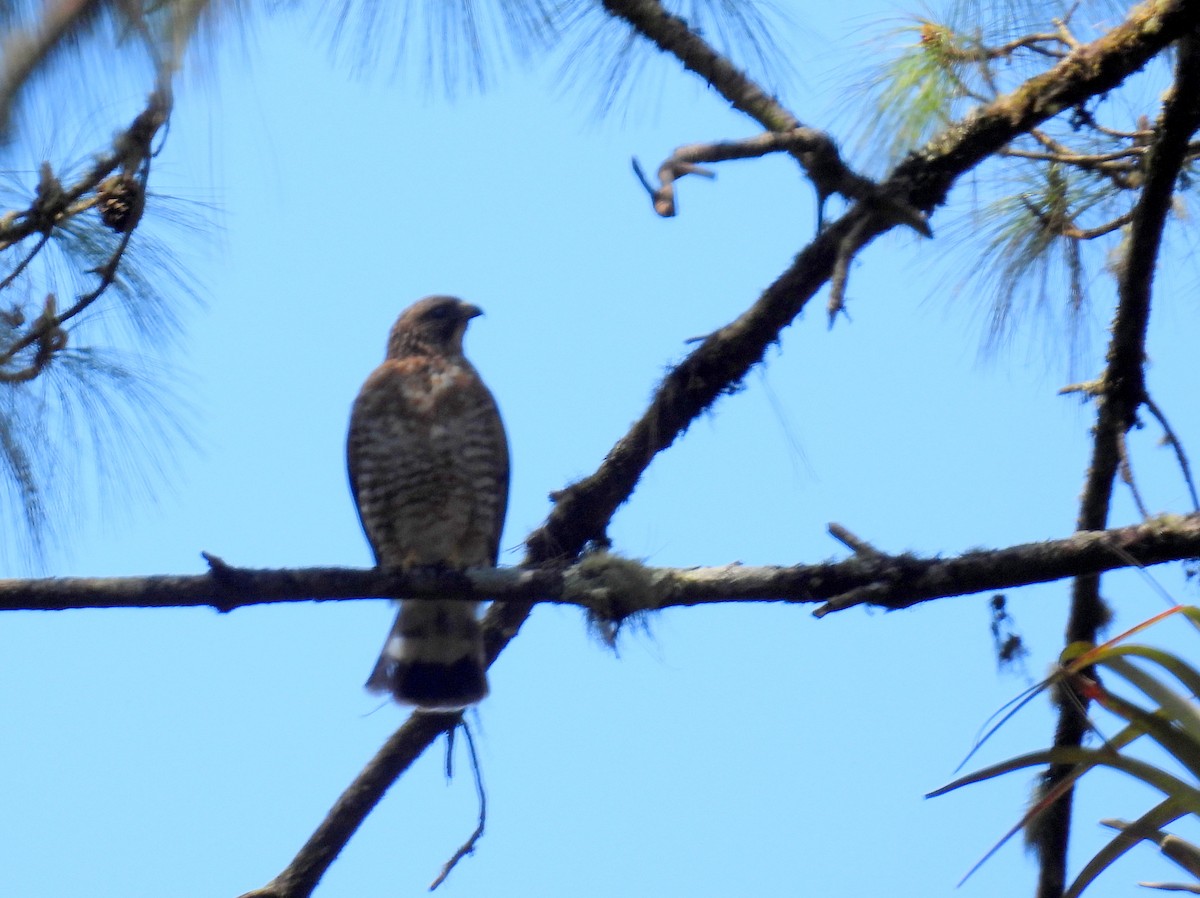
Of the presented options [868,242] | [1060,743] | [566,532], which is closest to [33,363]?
[566,532]

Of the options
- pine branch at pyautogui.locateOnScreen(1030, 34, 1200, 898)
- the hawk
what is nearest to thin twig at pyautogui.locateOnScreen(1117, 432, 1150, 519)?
pine branch at pyautogui.locateOnScreen(1030, 34, 1200, 898)

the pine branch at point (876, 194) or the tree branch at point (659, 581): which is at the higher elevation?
the pine branch at point (876, 194)

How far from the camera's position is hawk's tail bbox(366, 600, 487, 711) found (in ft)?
15.3

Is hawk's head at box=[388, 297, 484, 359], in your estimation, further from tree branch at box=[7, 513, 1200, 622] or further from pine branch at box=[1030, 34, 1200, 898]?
pine branch at box=[1030, 34, 1200, 898]

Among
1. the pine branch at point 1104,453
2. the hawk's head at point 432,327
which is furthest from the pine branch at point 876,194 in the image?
the hawk's head at point 432,327

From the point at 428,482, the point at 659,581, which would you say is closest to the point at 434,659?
the point at 428,482

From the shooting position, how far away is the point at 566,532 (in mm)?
3980

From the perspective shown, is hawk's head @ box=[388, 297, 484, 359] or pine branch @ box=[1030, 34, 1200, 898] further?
hawk's head @ box=[388, 297, 484, 359]

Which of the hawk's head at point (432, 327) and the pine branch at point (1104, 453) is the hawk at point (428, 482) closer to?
the hawk's head at point (432, 327)

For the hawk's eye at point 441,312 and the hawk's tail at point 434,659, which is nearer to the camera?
the hawk's tail at point 434,659

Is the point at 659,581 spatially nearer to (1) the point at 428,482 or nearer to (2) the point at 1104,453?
(2) the point at 1104,453

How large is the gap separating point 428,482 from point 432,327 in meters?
0.73

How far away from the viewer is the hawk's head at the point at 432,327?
5.53 m

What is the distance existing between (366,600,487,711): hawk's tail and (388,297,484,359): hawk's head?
1029 mm
